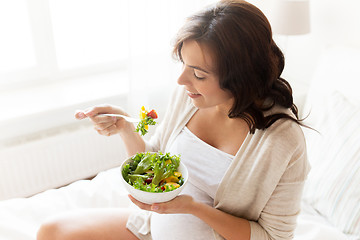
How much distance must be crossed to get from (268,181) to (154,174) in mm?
358

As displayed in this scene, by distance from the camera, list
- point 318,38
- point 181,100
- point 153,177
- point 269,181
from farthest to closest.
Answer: point 318,38, point 181,100, point 269,181, point 153,177

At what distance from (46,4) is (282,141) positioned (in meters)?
1.60

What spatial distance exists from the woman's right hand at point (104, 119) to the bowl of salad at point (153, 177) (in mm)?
222

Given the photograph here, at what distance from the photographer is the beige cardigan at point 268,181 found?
3.48 feet

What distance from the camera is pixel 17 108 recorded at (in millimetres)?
1984

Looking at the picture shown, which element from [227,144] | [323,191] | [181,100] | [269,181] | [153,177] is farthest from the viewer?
[323,191]

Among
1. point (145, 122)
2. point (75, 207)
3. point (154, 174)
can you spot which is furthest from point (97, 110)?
point (75, 207)

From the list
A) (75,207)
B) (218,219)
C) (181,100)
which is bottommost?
(75,207)

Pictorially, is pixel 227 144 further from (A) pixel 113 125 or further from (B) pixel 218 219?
(A) pixel 113 125

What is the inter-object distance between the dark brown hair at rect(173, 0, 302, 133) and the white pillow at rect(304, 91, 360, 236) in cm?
50

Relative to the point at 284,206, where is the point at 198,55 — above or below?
above

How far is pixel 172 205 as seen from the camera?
966mm

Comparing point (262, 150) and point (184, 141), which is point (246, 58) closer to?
point (262, 150)

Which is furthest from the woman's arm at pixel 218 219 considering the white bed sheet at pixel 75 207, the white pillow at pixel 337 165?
the white pillow at pixel 337 165
